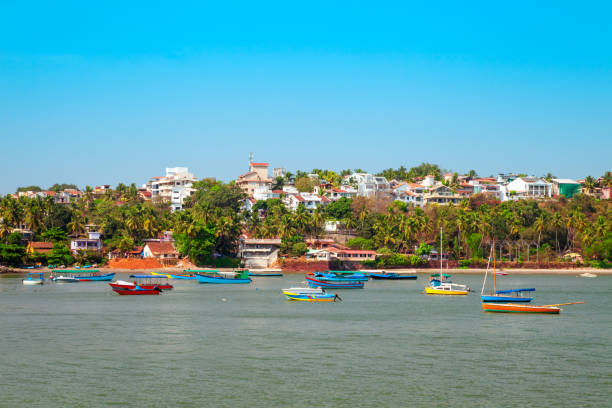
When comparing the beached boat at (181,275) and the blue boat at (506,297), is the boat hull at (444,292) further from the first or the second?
the beached boat at (181,275)

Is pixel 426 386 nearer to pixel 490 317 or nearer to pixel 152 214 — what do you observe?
pixel 490 317

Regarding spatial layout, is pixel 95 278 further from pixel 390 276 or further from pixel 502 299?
pixel 502 299

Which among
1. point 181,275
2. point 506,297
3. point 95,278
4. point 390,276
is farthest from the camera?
point 390,276

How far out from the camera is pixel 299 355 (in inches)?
1727

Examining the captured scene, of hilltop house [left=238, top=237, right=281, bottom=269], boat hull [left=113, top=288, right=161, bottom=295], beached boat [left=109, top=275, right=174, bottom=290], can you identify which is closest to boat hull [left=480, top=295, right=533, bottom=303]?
boat hull [left=113, top=288, right=161, bottom=295]

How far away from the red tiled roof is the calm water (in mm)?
58778

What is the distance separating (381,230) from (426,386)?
11148 centimetres

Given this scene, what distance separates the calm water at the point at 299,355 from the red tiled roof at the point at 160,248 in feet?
193

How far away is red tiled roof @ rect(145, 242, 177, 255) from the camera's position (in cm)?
13412

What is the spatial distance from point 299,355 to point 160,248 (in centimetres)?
9471

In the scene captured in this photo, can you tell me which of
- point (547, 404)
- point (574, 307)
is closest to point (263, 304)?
point (574, 307)

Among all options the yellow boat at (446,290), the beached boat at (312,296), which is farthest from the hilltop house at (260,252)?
the beached boat at (312,296)

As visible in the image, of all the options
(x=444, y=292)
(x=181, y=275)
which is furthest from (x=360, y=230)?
(x=444, y=292)

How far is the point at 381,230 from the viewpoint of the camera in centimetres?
14700
